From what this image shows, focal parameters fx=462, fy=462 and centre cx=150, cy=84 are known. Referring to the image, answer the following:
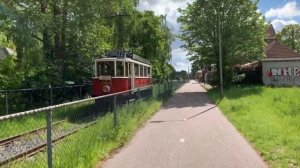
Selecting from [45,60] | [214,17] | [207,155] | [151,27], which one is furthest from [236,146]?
[151,27]

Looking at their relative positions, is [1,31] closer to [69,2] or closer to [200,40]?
[69,2]

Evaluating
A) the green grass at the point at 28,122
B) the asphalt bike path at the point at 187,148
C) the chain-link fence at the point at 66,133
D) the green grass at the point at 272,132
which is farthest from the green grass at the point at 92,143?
the green grass at the point at 272,132

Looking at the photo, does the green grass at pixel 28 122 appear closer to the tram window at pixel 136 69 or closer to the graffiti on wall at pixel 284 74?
the tram window at pixel 136 69

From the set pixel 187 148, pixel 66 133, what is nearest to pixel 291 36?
pixel 187 148

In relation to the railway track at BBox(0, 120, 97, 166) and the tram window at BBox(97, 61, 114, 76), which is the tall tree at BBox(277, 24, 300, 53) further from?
the railway track at BBox(0, 120, 97, 166)

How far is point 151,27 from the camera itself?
4797 centimetres

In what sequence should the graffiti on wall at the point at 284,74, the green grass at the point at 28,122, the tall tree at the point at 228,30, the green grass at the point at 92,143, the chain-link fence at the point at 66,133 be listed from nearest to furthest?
the chain-link fence at the point at 66,133 → the green grass at the point at 92,143 → the green grass at the point at 28,122 → the tall tree at the point at 228,30 → the graffiti on wall at the point at 284,74

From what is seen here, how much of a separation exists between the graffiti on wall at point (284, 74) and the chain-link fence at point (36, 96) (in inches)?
914

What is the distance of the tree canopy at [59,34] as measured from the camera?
2244cm

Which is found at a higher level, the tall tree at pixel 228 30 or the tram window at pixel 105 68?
→ the tall tree at pixel 228 30

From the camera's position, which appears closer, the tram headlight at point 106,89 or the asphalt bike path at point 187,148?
the asphalt bike path at point 187,148

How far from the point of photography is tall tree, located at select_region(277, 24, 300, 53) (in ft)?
316

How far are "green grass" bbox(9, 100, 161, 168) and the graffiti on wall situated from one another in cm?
3432

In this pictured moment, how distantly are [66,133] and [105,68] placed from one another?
13775mm
